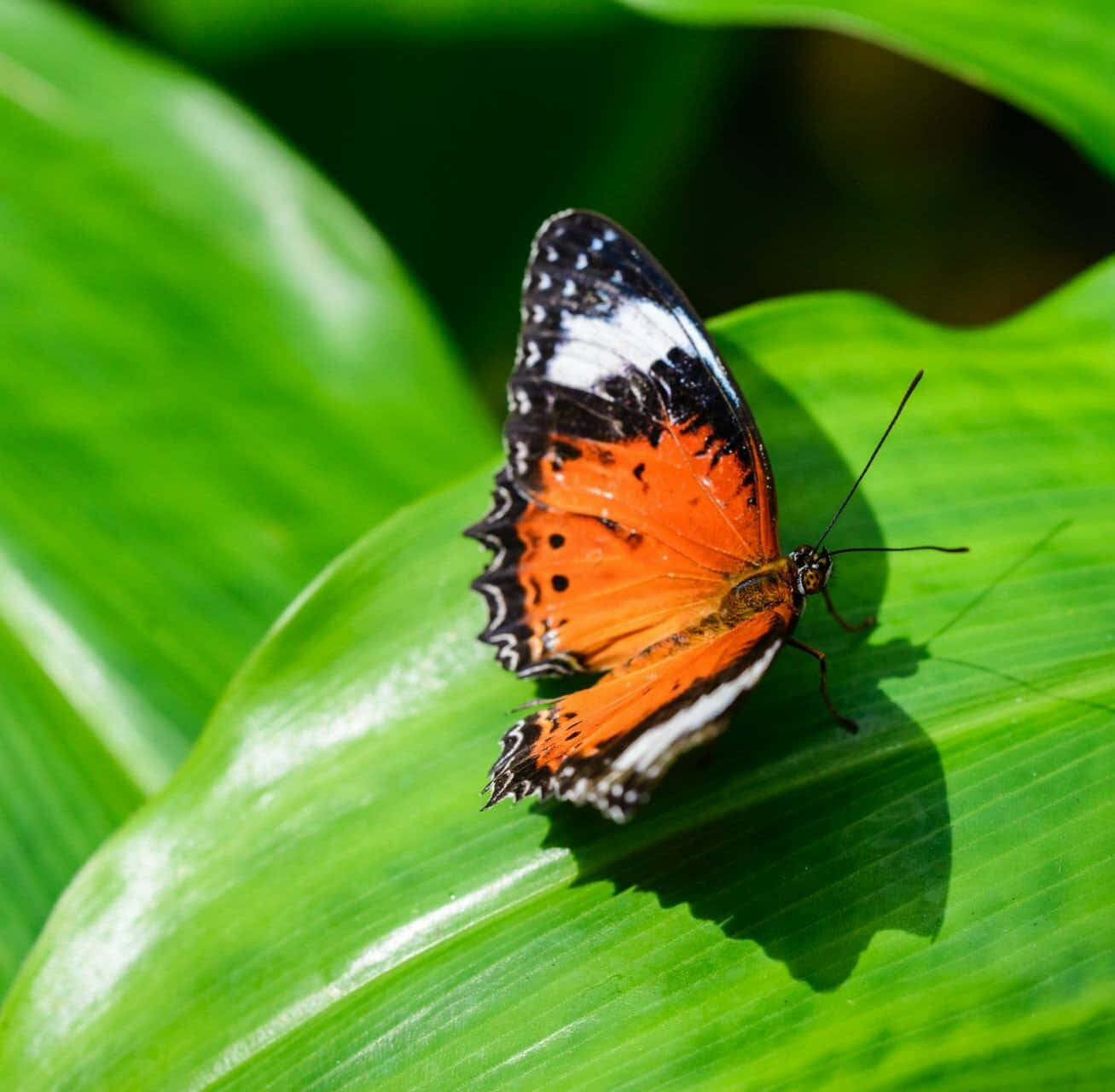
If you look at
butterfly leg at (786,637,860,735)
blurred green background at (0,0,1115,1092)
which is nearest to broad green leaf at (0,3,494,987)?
blurred green background at (0,0,1115,1092)

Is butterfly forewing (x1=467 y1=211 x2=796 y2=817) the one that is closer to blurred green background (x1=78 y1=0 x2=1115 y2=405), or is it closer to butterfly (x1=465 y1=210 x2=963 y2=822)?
butterfly (x1=465 y1=210 x2=963 y2=822)

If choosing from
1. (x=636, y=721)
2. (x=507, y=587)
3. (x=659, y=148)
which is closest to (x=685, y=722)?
(x=636, y=721)

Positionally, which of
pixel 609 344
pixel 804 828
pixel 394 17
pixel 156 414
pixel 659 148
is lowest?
pixel 804 828

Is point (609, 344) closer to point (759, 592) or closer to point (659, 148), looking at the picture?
point (759, 592)

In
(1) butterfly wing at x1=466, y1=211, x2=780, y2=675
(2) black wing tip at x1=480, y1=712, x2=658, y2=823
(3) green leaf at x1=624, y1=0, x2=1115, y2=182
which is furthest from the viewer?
(3) green leaf at x1=624, y1=0, x2=1115, y2=182

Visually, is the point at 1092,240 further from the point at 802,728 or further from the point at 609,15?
the point at 802,728

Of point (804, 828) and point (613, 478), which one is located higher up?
point (613, 478)
